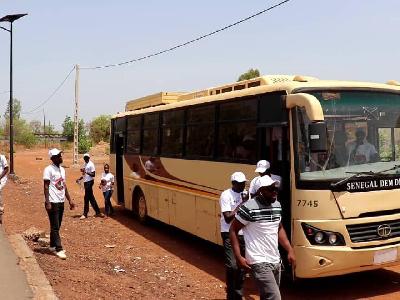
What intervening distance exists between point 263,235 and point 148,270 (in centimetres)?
426

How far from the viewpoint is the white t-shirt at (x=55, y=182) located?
8.62 m

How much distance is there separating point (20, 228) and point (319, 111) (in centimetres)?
833

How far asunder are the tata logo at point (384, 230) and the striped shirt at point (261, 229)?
2523mm

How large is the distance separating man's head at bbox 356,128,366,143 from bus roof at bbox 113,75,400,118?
642 mm

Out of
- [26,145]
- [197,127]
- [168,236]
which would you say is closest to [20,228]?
→ [168,236]

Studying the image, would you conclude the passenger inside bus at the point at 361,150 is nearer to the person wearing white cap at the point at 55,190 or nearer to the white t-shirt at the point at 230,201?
the white t-shirt at the point at 230,201

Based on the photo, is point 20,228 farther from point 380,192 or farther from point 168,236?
point 380,192

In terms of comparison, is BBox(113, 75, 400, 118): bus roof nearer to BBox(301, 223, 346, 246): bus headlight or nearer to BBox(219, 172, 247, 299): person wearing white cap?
BBox(219, 172, 247, 299): person wearing white cap

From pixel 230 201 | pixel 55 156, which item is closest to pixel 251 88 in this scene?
pixel 230 201

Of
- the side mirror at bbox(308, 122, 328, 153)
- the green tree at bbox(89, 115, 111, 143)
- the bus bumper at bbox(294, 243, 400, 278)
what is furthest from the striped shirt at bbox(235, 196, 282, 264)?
the green tree at bbox(89, 115, 111, 143)

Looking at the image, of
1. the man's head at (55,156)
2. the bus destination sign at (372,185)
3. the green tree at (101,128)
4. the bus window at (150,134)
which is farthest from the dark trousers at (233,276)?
the green tree at (101,128)

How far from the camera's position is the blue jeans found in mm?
5156

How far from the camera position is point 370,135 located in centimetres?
743

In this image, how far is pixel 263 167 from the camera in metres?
7.30
